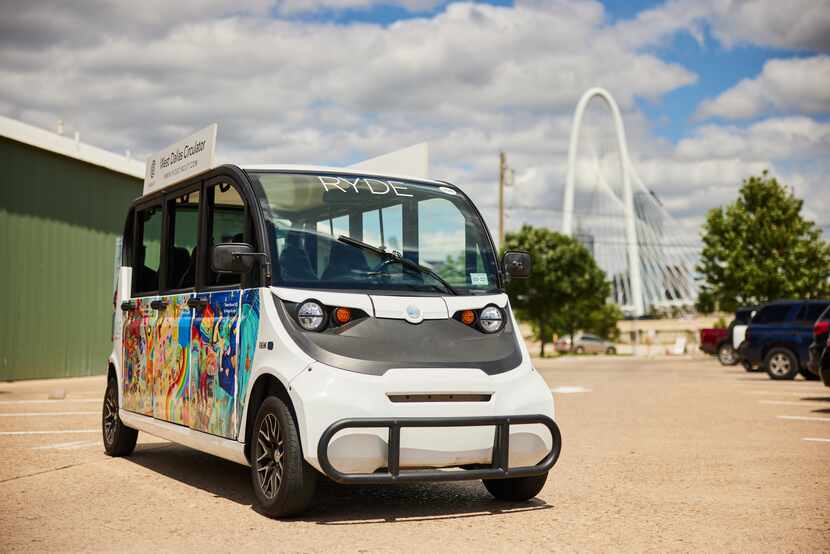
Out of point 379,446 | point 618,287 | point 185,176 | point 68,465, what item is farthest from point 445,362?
point 618,287

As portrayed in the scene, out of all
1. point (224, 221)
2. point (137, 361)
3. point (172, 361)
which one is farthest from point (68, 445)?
point (224, 221)

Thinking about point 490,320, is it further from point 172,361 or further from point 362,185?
point 172,361

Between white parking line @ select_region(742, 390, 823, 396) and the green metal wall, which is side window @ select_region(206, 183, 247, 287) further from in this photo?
the green metal wall

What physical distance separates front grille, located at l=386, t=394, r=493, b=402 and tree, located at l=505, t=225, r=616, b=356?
158 ft

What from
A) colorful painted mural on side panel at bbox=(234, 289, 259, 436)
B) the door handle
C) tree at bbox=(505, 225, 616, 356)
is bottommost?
colorful painted mural on side panel at bbox=(234, 289, 259, 436)

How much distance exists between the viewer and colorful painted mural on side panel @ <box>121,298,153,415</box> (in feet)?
28.2

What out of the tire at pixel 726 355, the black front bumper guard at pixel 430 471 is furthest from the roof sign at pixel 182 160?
the tire at pixel 726 355

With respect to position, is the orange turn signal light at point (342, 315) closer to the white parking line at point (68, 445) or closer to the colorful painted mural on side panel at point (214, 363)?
the colorful painted mural on side panel at point (214, 363)

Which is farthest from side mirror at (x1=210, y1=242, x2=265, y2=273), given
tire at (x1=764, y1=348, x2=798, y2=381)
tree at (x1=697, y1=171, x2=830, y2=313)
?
tree at (x1=697, y1=171, x2=830, y2=313)

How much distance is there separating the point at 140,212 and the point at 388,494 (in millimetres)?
3644

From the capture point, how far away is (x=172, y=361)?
7969mm

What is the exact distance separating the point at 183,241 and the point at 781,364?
1886 cm

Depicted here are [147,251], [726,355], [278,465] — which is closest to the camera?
[278,465]

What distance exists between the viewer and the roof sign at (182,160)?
760cm
